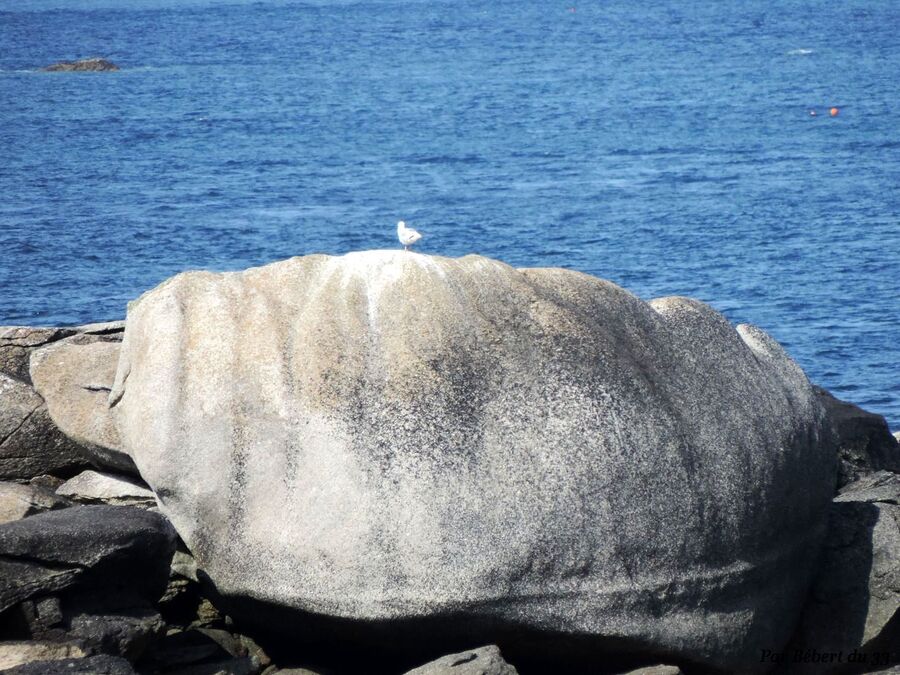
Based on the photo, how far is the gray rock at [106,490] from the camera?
7.54 metres

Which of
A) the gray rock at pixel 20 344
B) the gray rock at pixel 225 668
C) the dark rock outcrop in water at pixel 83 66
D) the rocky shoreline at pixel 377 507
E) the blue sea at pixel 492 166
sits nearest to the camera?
the rocky shoreline at pixel 377 507

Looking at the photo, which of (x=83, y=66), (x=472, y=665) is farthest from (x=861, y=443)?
(x=83, y=66)

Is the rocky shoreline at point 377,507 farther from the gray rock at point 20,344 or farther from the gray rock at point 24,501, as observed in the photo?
the gray rock at point 20,344

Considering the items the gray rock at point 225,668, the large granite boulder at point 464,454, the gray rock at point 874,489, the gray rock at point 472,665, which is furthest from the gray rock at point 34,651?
the gray rock at point 874,489

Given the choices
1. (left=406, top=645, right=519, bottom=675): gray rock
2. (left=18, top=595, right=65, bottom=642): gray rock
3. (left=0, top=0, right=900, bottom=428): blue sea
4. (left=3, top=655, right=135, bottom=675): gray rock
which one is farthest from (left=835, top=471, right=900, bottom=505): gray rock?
(left=0, top=0, right=900, bottom=428): blue sea

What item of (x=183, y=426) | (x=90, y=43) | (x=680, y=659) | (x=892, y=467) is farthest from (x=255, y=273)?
(x=90, y=43)

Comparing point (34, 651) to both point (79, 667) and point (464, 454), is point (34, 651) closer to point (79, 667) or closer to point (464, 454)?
point (79, 667)

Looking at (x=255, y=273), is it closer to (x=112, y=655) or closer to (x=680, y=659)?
(x=112, y=655)

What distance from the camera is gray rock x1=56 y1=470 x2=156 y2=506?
7.54 m

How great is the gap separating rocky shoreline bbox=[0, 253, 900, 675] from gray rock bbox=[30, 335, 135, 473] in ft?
0.05

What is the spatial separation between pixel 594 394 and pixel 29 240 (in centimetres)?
1936

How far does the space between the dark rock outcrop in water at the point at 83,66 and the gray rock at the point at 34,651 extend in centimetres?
5811

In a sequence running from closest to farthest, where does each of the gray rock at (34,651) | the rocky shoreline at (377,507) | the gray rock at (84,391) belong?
the gray rock at (34,651)
the rocky shoreline at (377,507)
the gray rock at (84,391)

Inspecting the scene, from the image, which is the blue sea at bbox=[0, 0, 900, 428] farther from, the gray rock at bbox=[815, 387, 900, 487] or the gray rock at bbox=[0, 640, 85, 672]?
the gray rock at bbox=[0, 640, 85, 672]
